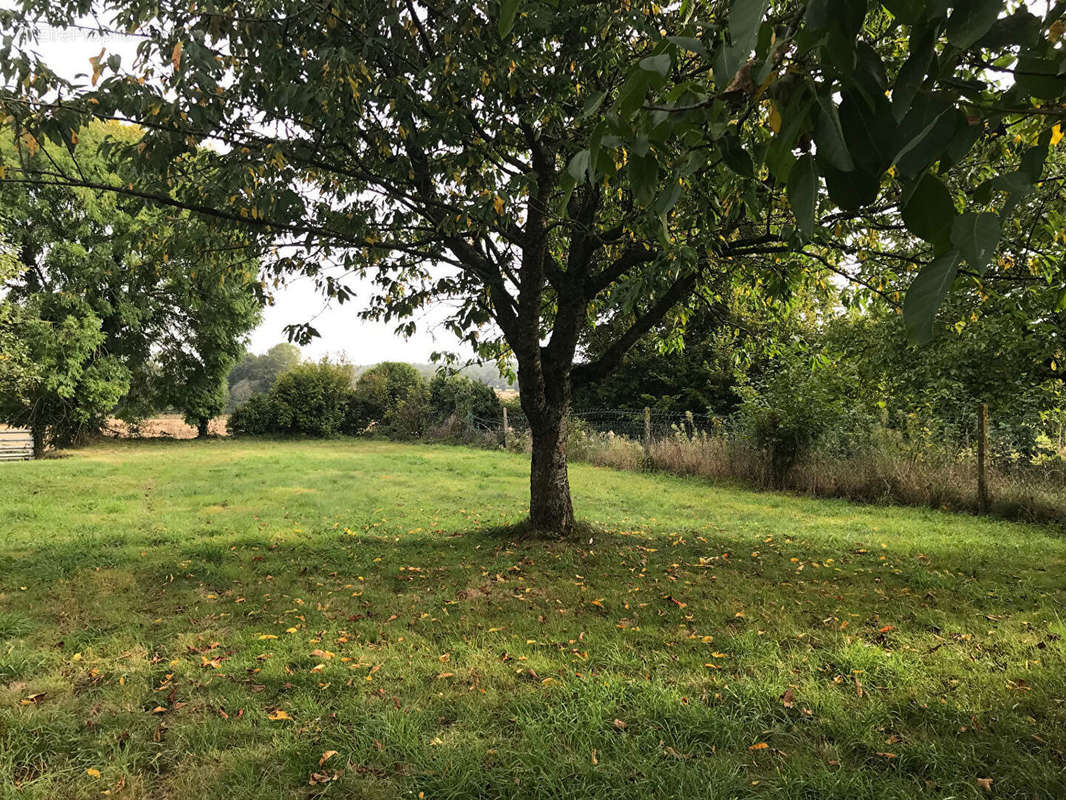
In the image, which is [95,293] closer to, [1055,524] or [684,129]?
[684,129]

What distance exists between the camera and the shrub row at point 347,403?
23.0 m

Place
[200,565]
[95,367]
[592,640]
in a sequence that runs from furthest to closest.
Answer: [95,367]
[200,565]
[592,640]

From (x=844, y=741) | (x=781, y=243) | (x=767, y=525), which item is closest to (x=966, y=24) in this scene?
(x=844, y=741)

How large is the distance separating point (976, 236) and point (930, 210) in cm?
10

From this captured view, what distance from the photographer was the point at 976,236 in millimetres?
781

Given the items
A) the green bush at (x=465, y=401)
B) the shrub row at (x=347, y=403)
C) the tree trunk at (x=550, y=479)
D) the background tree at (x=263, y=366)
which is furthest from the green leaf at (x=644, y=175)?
the background tree at (x=263, y=366)

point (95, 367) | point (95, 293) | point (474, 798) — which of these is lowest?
point (474, 798)

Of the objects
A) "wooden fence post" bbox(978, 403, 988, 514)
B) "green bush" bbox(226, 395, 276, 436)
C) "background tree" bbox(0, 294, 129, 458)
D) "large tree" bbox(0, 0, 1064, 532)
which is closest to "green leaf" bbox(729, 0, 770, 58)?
"large tree" bbox(0, 0, 1064, 532)

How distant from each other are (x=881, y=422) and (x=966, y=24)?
11785 mm

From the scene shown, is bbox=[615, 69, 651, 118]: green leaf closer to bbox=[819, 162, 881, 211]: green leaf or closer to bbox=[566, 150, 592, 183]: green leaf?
bbox=[566, 150, 592, 183]: green leaf

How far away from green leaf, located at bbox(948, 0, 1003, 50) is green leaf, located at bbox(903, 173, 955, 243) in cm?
18

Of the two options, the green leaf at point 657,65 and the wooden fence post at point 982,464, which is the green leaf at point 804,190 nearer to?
the green leaf at point 657,65

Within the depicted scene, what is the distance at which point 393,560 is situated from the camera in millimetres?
5773

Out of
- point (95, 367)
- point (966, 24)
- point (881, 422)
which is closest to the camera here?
point (966, 24)
